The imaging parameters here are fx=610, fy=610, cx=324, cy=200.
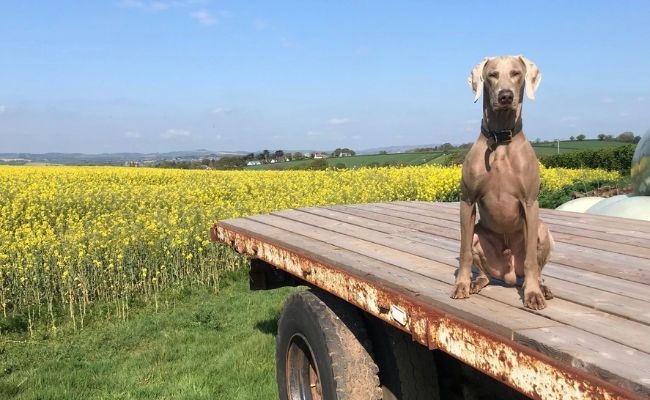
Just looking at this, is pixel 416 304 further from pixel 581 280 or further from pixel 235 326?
pixel 235 326

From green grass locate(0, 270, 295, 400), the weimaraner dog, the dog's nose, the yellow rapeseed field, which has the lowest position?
green grass locate(0, 270, 295, 400)

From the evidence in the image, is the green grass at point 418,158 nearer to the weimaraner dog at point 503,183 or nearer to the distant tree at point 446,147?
the distant tree at point 446,147

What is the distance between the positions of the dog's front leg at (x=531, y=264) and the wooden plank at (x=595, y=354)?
0.24 metres

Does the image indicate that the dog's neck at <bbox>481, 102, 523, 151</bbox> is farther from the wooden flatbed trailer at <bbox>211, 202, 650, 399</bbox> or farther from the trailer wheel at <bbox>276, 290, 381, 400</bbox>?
the trailer wheel at <bbox>276, 290, 381, 400</bbox>

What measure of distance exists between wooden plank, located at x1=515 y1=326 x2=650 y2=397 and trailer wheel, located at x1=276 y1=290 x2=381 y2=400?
1.14 m

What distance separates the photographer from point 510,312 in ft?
6.35

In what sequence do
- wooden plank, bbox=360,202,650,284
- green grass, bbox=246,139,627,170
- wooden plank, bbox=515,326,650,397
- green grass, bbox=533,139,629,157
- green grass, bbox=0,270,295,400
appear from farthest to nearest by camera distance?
green grass, bbox=533,139,629,157 → green grass, bbox=246,139,627,170 → green grass, bbox=0,270,295,400 → wooden plank, bbox=360,202,650,284 → wooden plank, bbox=515,326,650,397

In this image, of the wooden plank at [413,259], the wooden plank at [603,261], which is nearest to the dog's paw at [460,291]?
the wooden plank at [413,259]

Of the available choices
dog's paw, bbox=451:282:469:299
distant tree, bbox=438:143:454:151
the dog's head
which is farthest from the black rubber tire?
distant tree, bbox=438:143:454:151

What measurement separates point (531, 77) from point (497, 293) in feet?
2.64

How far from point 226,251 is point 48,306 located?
8.25 ft

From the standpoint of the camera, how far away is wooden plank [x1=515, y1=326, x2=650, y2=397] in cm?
134

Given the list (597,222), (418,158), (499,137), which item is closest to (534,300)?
(499,137)

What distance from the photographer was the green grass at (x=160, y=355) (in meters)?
4.66
